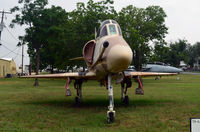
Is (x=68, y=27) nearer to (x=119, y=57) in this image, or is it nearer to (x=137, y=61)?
(x=137, y=61)

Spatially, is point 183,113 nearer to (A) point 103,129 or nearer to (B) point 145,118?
(B) point 145,118

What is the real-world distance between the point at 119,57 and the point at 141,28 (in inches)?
1486

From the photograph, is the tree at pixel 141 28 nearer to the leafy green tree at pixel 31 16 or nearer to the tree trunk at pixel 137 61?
the tree trunk at pixel 137 61

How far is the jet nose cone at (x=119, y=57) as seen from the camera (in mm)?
8887

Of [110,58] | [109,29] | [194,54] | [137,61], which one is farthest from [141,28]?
[194,54]

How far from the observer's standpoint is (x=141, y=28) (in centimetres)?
4538

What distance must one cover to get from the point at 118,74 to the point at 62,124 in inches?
141

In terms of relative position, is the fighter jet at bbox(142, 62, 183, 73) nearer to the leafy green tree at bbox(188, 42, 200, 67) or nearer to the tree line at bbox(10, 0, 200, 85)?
the tree line at bbox(10, 0, 200, 85)

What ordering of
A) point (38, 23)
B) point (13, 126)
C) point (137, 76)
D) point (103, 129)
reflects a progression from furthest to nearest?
point (38, 23) < point (137, 76) < point (13, 126) < point (103, 129)

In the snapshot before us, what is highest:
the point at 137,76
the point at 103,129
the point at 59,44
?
the point at 59,44

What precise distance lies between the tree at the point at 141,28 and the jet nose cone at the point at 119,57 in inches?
1064

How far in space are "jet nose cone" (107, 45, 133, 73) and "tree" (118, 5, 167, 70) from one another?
1064 inches

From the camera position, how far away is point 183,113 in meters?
10.5

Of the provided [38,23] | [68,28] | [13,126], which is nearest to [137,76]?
[13,126]
